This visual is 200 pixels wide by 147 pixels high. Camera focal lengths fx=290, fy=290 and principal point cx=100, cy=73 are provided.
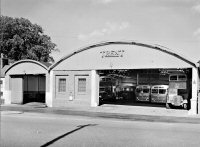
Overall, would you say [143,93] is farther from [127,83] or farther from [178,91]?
[178,91]

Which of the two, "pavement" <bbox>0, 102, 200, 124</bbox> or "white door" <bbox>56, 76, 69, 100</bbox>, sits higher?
"white door" <bbox>56, 76, 69, 100</bbox>

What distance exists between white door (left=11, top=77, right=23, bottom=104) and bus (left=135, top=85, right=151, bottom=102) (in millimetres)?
14067

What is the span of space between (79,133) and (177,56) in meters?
14.2

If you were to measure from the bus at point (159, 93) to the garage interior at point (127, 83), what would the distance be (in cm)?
36

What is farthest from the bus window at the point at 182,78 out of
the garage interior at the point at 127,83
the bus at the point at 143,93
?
the bus at the point at 143,93

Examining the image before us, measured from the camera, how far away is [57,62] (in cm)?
2977

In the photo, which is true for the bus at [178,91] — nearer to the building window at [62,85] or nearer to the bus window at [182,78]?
the bus window at [182,78]

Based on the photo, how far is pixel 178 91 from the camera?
27.8m

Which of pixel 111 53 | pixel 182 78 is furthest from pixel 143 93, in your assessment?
pixel 111 53

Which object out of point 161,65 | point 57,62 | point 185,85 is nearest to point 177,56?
point 161,65

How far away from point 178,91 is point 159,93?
621 centimetres

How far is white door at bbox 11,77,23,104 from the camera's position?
1266 inches

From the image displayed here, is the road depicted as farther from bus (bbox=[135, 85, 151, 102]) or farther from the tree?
the tree

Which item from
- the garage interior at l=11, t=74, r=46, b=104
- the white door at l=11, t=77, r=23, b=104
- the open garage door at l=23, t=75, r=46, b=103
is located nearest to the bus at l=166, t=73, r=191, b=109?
the garage interior at l=11, t=74, r=46, b=104
